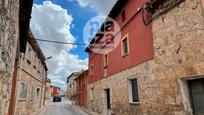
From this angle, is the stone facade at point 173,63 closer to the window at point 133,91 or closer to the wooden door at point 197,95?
the wooden door at point 197,95

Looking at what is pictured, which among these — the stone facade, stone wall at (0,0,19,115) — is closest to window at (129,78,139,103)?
the stone facade

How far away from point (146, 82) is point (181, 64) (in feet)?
7.60

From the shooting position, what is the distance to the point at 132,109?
8.64m

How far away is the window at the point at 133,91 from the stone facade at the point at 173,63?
0.67 metres

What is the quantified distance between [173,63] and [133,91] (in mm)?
3728

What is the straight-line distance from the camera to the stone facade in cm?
496

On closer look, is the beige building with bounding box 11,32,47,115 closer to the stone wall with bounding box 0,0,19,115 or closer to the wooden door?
the stone wall with bounding box 0,0,19,115

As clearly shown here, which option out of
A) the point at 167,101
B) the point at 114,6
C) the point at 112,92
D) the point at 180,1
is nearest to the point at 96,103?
the point at 112,92

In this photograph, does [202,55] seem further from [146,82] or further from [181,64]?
[146,82]

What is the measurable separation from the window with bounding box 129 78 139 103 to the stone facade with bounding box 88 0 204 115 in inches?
26.4

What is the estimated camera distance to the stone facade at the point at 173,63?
4.96 meters

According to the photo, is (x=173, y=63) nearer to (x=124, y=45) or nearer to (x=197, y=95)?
(x=197, y=95)

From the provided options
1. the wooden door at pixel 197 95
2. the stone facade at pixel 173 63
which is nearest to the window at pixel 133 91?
the stone facade at pixel 173 63

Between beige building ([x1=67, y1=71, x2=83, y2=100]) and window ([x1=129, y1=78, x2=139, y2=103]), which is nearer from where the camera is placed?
window ([x1=129, y1=78, x2=139, y2=103])
